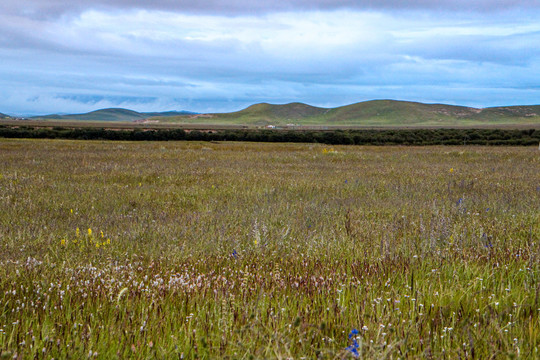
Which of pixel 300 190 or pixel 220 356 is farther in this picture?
pixel 300 190

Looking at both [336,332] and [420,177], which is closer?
[336,332]

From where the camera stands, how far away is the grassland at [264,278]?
2.56 m

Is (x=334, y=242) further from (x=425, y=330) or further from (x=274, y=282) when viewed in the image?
(x=425, y=330)

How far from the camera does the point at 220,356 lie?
2.39 metres

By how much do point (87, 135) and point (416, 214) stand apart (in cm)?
Result: 5250

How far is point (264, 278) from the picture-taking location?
13.2 feet

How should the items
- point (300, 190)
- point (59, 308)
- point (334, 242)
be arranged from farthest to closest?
point (300, 190) → point (334, 242) → point (59, 308)

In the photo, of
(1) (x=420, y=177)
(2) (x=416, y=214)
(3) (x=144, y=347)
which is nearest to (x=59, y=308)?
(3) (x=144, y=347)

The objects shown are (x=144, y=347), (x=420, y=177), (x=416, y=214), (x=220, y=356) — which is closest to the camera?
(x=220, y=356)

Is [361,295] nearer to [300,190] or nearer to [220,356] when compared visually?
[220,356]

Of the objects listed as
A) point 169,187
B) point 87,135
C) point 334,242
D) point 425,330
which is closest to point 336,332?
point 425,330

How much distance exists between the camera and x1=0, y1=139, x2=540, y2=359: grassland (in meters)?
2.56

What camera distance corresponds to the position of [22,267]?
4.11m

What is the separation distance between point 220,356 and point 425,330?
1.34 metres
